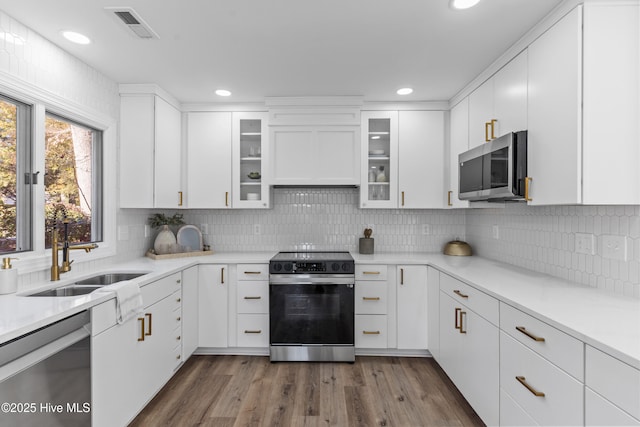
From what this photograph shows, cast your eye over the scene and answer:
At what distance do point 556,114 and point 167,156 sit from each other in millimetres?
2968

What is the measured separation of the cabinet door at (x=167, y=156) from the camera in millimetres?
3061

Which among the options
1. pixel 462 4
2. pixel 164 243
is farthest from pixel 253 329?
pixel 462 4

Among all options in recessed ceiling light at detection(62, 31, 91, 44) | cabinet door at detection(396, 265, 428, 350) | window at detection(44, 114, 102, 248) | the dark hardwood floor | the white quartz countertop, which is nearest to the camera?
the white quartz countertop

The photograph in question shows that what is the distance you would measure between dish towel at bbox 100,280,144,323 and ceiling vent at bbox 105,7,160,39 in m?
1.48

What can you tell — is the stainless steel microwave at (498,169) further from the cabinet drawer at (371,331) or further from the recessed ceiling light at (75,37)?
the recessed ceiling light at (75,37)

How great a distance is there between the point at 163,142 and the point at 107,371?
1.99 metres

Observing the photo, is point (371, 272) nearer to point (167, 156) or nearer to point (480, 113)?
point (480, 113)

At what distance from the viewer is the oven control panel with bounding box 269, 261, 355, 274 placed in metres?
3.05

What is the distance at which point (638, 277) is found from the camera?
1.72m

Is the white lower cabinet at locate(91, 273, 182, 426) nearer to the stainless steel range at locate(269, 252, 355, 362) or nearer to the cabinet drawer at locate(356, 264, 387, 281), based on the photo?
the stainless steel range at locate(269, 252, 355, 362)

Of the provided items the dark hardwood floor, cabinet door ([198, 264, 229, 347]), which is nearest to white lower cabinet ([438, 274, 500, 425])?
the dark hardwood floor

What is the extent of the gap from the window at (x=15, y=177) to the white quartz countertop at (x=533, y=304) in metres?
0.33

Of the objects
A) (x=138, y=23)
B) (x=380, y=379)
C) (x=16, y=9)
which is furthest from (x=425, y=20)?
(x=380, y=379)

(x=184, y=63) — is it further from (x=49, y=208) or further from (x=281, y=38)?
(x=49, y=208)
